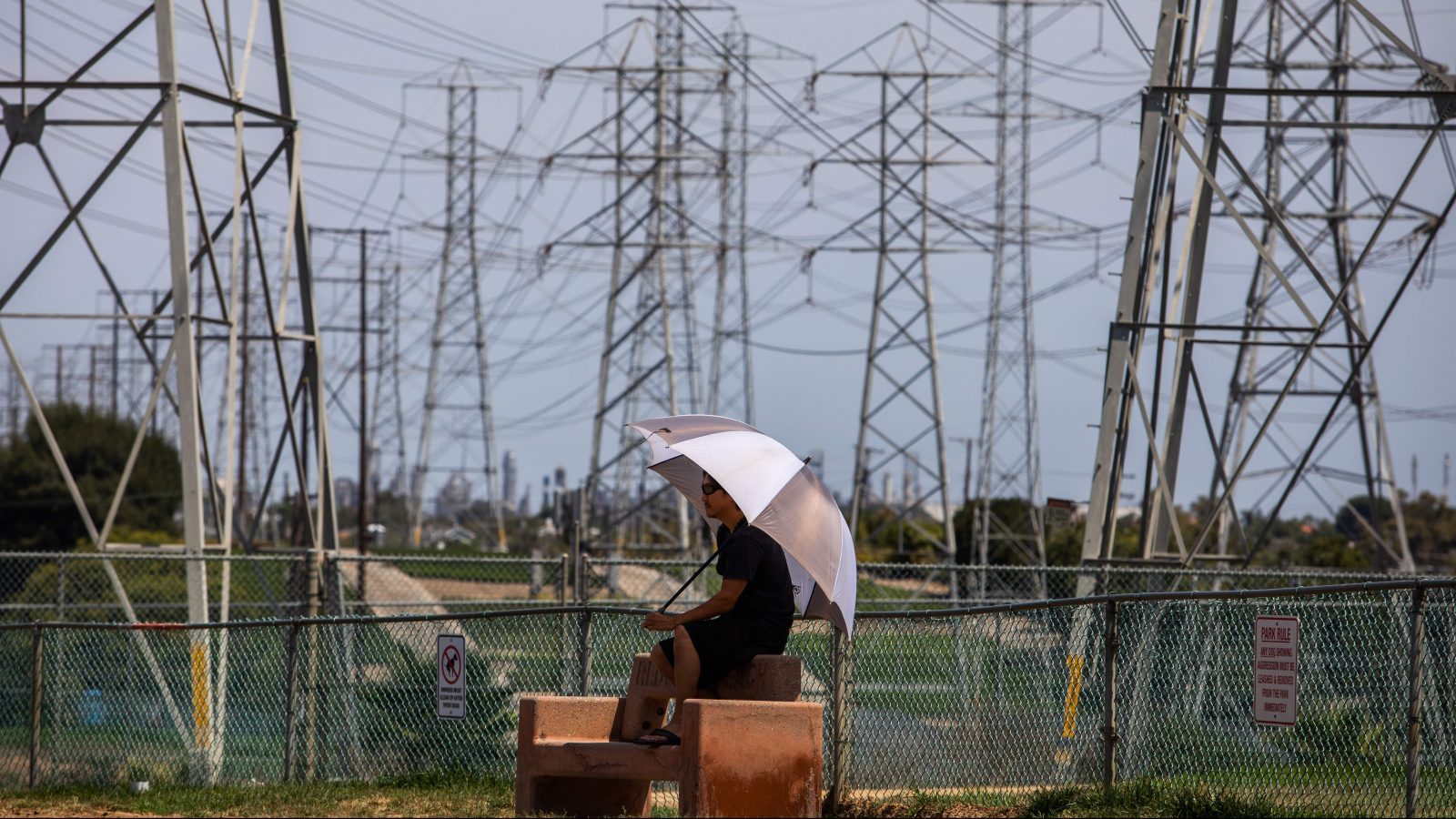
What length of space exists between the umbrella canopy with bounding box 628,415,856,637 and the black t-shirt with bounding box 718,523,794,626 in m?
0.11

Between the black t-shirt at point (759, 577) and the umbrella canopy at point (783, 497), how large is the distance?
0.11 meters

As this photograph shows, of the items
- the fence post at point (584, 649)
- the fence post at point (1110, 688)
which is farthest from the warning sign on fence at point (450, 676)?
the fence post at point (1110, 688)

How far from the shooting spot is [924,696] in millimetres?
11203

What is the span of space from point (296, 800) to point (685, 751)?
3506 mm

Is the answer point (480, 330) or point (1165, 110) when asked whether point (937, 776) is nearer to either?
point (1165, 110)

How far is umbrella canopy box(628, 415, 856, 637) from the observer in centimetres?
827

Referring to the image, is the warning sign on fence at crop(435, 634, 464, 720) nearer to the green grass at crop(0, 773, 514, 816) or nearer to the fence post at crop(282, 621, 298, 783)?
the green grass at crop(0, 773, 514, 816)

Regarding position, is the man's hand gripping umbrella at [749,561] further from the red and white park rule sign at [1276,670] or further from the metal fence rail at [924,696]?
the red and white park rule sign at [1276,670]

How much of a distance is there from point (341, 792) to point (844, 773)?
10.9ft

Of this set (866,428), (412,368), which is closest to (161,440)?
(412,368)

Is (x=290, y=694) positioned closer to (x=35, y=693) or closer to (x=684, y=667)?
(x=35, y=693)

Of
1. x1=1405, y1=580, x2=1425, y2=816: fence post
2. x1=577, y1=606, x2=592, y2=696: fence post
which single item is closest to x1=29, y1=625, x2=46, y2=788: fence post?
x1=577, y1=606, x2=592, y2=696: fence post

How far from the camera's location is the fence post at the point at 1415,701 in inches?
270

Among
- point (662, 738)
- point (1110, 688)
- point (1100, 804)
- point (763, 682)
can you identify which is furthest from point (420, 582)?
point (1100, 804)
